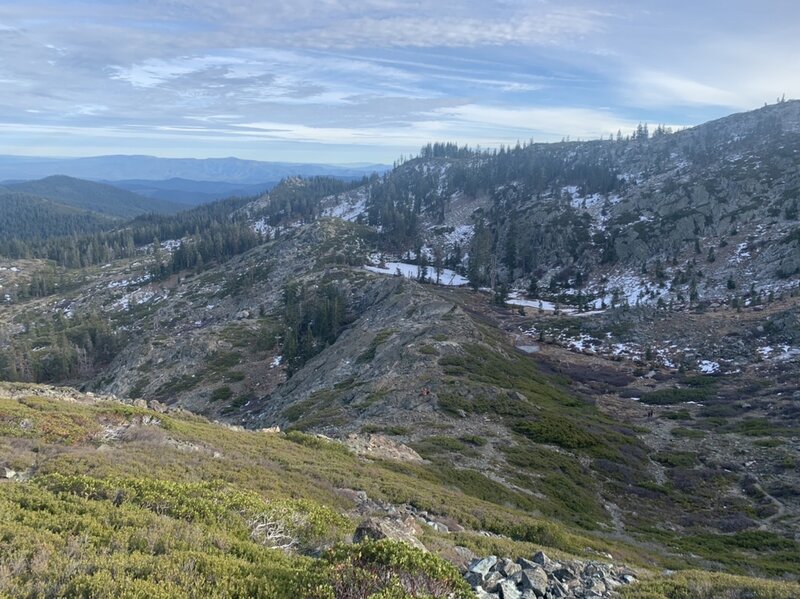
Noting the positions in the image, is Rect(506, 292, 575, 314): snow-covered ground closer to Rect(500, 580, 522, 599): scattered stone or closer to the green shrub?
Rect(500, 580, 522, 599): scattered stone

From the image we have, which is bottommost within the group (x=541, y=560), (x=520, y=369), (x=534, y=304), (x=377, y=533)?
(x=534, y=304)

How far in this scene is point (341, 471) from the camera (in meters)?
23.3

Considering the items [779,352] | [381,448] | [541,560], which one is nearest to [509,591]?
[541,560]

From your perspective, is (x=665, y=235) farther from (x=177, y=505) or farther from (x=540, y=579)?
(x=177, y=505)

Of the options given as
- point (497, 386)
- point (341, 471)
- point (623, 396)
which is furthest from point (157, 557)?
point (623, 396)

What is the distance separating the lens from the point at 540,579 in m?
10.5

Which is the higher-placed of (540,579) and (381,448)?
(540,579)

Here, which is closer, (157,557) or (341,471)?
(157,557)

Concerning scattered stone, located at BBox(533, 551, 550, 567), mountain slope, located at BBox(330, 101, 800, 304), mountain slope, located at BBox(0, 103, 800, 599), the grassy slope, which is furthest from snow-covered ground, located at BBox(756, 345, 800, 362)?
scattered stone, located at BBox(533, 551, 550, 567)

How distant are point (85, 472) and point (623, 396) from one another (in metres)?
61.1

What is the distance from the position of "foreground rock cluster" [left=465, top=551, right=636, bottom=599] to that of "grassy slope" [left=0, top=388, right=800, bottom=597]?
56.4 inches

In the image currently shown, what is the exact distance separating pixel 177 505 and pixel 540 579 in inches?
357

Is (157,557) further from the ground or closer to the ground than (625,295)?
further from the ground

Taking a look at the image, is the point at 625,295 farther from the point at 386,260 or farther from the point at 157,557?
the point at 157,557
